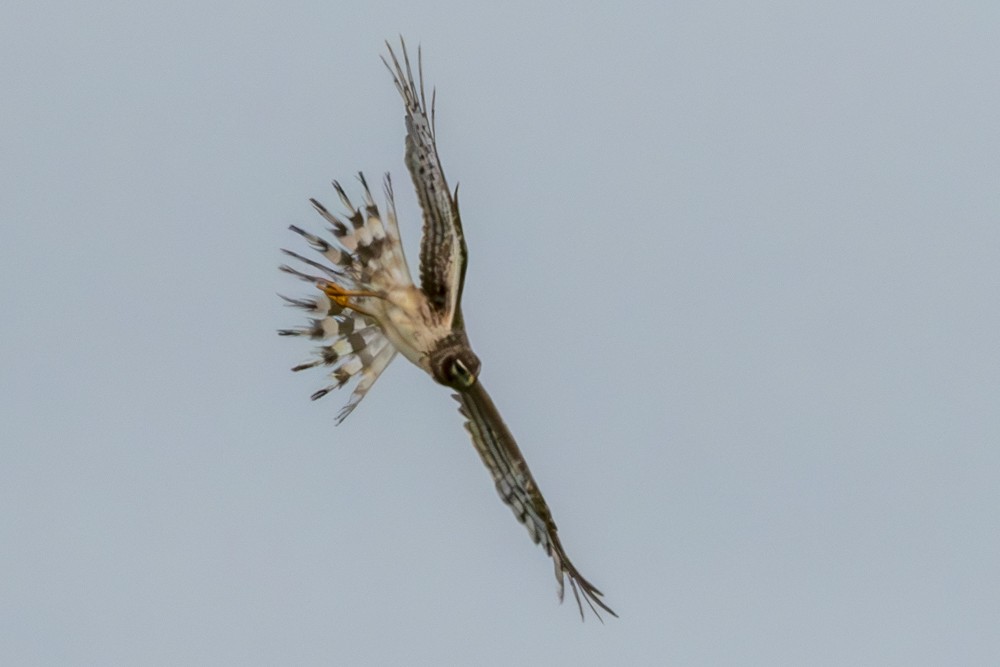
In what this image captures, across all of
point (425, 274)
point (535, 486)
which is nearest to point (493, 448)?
point (535, 486)

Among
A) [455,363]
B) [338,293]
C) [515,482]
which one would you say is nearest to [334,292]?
[338,293]

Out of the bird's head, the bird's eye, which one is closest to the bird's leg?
the bird's head

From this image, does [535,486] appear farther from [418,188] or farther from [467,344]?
[418,188]

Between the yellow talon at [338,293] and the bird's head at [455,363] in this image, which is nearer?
the bird's head at [455,363]

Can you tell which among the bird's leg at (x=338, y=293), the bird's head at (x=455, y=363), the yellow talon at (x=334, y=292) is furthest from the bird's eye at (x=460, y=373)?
the yellow talon at (x=334, y=292)

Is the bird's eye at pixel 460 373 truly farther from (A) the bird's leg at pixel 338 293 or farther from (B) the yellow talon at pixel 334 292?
(B) the yellow talon at pixel 334 292

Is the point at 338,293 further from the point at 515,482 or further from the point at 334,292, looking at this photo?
the point at 515,482

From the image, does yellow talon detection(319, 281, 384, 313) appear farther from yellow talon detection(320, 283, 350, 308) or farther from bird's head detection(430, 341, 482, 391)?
bird's head detection(430, 341, 482, 391)
